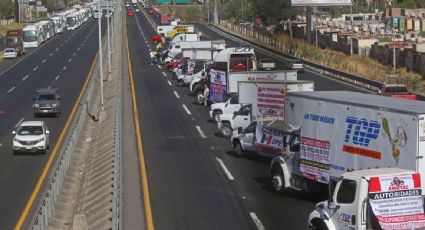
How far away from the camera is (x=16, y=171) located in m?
30.7

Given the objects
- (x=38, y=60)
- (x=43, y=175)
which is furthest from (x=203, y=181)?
(x=38, y=60)

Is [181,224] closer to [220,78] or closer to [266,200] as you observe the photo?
[266,200]

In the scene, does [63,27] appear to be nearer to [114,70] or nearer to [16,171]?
[114,70]

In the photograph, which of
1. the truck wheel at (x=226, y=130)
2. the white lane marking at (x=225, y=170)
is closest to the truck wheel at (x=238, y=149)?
the white lane marking at (x=225, y=170)

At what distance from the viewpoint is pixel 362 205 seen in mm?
15695

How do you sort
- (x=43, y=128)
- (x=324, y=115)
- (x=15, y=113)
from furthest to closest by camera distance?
(x=15, y=113) → (x=43, y=128) → (x=324, y=115)

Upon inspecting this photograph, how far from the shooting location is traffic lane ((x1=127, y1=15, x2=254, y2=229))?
2083cm

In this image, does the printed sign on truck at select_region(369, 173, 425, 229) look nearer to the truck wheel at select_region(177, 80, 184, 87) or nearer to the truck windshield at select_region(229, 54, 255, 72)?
the truck windshield at select_region(229, 54, 255, 72)

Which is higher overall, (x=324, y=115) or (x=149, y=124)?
(x=324, y=115)

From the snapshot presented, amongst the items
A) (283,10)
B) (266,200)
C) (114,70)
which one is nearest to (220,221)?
(266,200)

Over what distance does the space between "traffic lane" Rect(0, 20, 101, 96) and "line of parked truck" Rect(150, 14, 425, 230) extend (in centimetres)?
3558

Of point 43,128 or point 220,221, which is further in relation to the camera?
point 43,128

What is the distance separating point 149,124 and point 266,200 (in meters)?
18.2

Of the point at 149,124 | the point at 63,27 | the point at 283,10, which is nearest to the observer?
the point at 149,124
